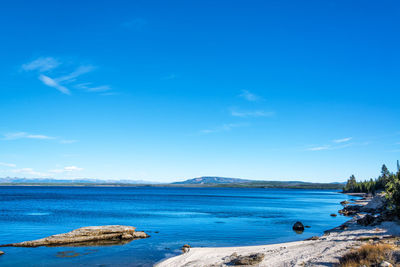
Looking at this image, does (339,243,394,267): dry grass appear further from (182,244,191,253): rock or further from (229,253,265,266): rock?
(182,244,191,253): rock

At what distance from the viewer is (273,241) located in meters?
43.1

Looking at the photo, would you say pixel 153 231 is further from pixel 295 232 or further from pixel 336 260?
pixel 336 260

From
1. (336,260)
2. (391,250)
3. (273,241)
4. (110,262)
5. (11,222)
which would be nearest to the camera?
(391,250)

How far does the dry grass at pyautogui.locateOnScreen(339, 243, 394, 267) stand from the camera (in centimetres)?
1953

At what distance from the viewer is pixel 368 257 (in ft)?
65.8

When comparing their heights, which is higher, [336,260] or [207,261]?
[336,260]

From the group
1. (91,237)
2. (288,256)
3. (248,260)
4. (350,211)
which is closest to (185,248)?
(91,237)

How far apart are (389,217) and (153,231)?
35940 millimetres

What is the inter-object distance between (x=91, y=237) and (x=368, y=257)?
3445 cm

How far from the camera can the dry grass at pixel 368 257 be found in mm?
19531

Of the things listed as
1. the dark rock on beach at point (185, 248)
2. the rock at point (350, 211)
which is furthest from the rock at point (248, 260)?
the rock at point (350, 211)

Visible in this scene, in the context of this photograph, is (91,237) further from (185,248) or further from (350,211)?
(350,211)

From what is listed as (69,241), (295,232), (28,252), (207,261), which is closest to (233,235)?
(295,232)

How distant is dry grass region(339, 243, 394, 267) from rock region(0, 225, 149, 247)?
29.9m
